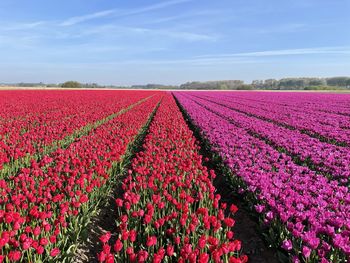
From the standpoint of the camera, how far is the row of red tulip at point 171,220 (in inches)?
130

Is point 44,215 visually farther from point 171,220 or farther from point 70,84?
point 70,84

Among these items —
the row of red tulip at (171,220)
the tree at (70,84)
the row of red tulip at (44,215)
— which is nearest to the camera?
the row of red tulip at (171,220)

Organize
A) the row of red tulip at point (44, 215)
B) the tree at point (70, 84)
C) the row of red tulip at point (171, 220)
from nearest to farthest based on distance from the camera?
the row of red tulip at point (171, 220), the row of red tulip at point (44, 215), the tree at point (70, 84)

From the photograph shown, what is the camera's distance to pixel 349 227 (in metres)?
3.90

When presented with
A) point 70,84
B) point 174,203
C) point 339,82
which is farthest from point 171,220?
point 339,82

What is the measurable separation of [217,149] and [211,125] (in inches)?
185

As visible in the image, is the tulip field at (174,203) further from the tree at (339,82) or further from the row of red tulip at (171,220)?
the tree at (339,82)

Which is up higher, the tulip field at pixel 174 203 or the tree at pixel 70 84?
the tree at pixel 70 84

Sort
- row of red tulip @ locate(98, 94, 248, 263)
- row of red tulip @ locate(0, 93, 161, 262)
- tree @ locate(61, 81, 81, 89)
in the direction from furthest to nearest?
tree @ locate(61, 81, 81, 89), row of red tulip @ locate(0, 93, 161, 262), row of red tulip @ locate(98, 94, 248, 263)

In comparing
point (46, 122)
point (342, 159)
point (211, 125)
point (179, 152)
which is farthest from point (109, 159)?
point (46, 122)

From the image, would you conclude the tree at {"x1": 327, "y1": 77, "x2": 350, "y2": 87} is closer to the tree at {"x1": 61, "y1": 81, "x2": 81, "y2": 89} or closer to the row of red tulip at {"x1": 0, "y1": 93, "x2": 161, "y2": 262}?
the tree at {"x1": 61, "y1": 81, "x2": 81, "y2": 89}

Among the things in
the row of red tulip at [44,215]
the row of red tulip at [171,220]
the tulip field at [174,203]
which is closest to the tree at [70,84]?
the tulip field at [174,203]

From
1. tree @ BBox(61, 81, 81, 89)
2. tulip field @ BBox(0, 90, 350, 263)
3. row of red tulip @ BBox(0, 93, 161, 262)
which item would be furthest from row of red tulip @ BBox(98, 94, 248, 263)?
tree @ BBox(61, 81, 81, 89)

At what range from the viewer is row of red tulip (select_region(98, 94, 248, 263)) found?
130 inches
